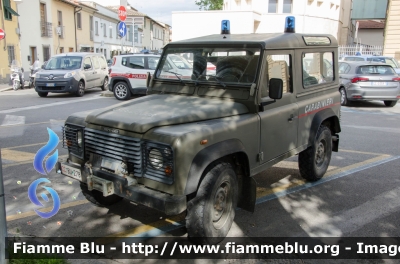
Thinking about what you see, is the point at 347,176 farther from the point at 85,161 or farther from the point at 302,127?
the point at 85,161

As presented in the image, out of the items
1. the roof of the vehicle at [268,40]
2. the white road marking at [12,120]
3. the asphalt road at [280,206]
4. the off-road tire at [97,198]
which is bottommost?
the asphalt road at [280,206]

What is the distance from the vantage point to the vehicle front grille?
337 centimetres

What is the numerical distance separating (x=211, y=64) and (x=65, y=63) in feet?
42.4

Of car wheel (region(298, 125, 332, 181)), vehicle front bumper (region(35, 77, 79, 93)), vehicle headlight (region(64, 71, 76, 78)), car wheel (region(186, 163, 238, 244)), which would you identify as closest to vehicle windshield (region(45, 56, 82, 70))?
vehicle headlight (region(64, 71, 76, 78))

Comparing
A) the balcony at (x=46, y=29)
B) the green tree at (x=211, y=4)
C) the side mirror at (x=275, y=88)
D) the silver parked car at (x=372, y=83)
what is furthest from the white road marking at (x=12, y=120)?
the green tree at (x=211, y=4)

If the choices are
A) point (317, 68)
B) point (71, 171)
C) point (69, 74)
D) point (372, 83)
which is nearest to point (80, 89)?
point (69, 74)

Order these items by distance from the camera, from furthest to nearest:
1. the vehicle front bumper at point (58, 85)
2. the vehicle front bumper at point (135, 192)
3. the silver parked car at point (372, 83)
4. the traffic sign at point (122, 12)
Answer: the traffic sign at point (122, 12) → the vehicle front bumper at point (58, 85) → the silver parked car at point (372, 83) → the vehicle front bumper at point (135, 192)

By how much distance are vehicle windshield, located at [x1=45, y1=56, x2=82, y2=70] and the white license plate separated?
41.7ft

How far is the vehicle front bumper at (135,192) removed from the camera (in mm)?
3168

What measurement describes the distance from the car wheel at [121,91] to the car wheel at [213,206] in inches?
440

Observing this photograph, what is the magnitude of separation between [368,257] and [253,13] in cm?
2917

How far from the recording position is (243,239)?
152 inches

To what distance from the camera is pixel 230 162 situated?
153 inches

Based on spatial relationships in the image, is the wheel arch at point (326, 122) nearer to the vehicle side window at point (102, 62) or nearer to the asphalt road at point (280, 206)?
the asphalt road at point (280, 206)
